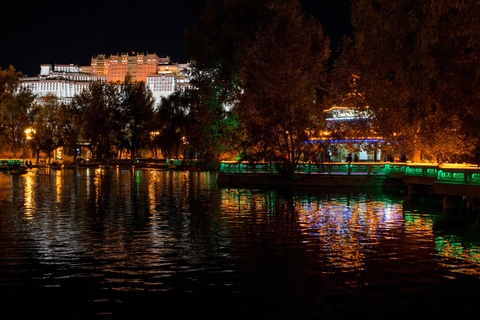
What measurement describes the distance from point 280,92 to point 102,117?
53842mm

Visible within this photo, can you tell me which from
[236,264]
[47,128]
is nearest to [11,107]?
[47,128]

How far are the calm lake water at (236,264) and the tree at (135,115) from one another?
208 ft

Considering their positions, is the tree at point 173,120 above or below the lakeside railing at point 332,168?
above

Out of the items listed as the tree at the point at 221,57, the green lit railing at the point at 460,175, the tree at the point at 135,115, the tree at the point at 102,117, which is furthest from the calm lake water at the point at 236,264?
the tree at the point at 135,115

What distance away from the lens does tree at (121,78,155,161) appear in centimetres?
8176

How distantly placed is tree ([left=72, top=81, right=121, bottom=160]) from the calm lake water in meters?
63.0

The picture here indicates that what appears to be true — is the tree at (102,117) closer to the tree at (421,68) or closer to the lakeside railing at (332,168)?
the lakeside railing at (332,168)

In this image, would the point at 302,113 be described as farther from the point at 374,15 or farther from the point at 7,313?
the point at 7,313

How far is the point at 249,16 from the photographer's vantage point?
44.6m

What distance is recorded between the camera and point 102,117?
80.8m

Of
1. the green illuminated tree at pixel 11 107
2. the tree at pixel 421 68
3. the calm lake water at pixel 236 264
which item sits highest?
the green illuminated tree at pixel 11 107

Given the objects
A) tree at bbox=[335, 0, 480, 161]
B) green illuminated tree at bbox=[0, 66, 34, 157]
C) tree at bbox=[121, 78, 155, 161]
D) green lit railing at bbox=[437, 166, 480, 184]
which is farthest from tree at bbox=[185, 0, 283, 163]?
tree at bbox=[121, 78, 155, 161]

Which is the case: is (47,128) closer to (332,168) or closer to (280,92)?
(280,92)

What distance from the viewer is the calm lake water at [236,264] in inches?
312
